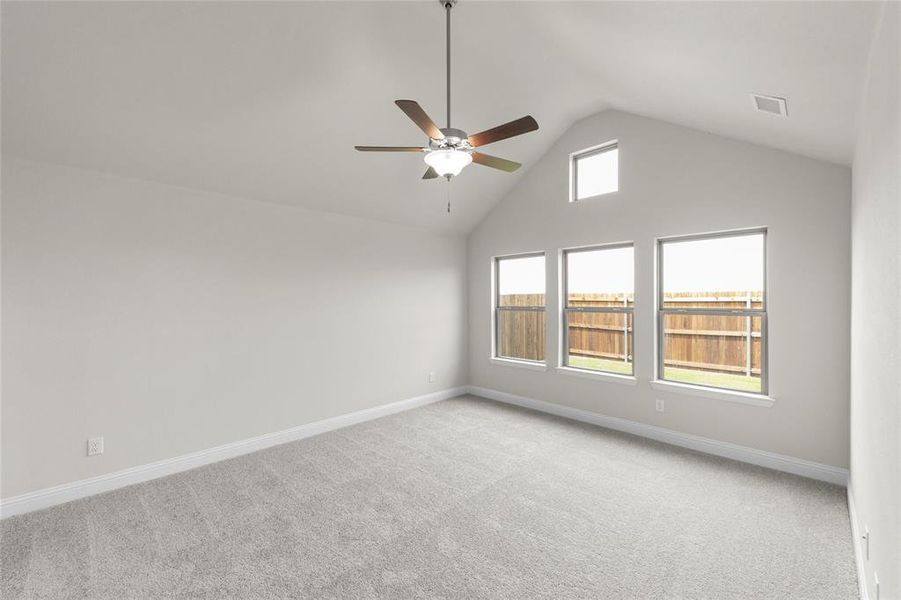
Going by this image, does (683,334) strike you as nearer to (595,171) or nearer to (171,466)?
(595,171)

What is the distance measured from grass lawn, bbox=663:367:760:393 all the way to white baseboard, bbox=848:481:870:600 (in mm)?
987

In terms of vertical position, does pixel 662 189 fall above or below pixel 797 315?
above

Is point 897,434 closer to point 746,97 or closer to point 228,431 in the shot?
point 746,97

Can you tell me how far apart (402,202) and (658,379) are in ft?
11.0

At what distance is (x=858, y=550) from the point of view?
2125 mm

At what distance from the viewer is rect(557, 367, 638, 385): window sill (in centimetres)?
420

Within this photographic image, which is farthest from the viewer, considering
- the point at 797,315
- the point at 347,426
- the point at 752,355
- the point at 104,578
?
the point at 347,426

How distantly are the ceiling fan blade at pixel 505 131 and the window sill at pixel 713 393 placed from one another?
298 cm

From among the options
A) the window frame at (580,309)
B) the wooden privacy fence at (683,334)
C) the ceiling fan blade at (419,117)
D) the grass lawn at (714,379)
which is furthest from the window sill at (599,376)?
the ceiling fan blade at (419,117)

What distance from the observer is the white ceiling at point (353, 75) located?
195 centimetres

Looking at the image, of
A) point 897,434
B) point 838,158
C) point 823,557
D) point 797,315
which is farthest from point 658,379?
point 897,434

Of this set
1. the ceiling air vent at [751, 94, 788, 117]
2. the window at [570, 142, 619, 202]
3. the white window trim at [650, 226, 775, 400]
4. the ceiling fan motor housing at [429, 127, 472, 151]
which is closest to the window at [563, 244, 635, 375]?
the white window trim at [650, 226, 775, 400]

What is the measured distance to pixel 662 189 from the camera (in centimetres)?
393

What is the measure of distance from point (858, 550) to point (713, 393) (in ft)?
5.20
